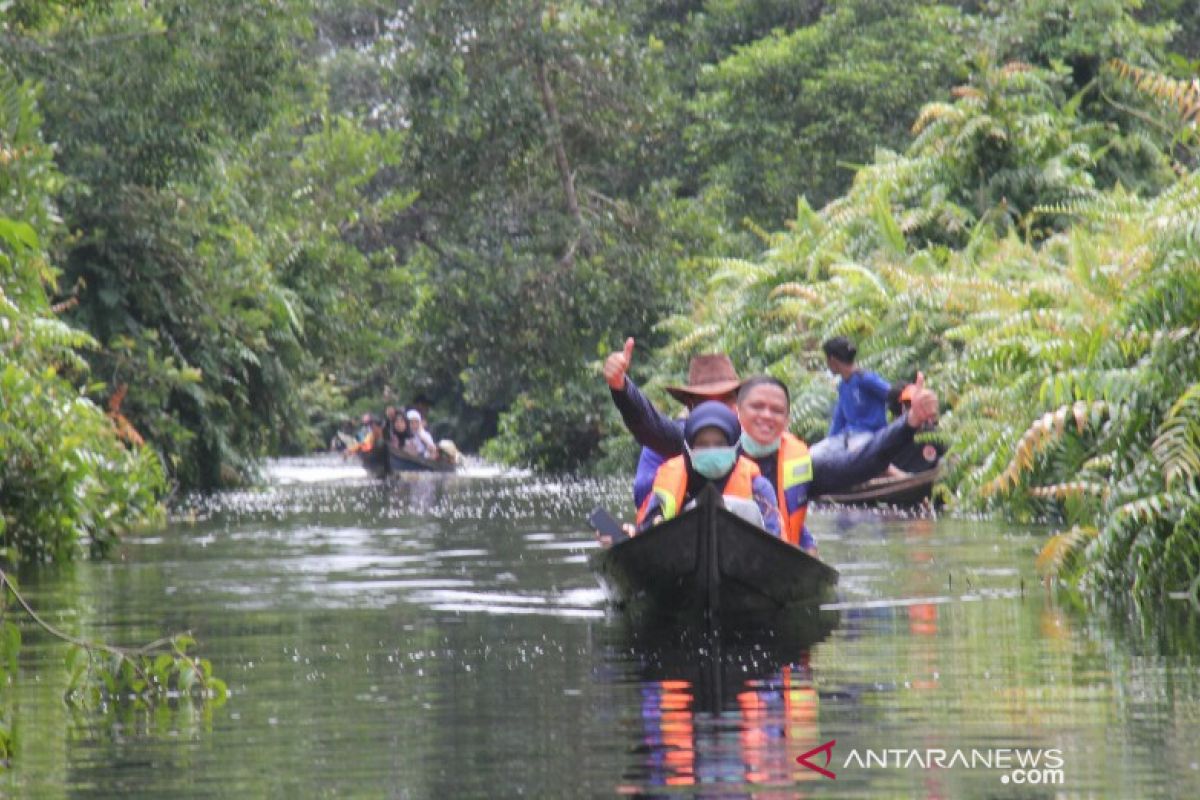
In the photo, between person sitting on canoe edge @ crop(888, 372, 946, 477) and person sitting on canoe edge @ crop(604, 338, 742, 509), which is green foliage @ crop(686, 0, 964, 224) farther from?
person sitting on canoe edge @ crop(604, 338, 742, 509)

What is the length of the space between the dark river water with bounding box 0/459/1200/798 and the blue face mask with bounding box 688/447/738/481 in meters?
0.87

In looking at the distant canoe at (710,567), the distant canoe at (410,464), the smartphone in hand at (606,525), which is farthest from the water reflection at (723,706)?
the distant canoe at (410,464)

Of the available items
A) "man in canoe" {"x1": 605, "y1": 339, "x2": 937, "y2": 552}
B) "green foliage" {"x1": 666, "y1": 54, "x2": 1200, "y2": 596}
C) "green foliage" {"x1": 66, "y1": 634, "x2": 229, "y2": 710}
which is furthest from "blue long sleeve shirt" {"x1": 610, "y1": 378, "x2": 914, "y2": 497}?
"green foliage" {"x1": 66, "y1": 634, "x2": 229, "y2": 710}

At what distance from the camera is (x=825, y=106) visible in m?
41.9

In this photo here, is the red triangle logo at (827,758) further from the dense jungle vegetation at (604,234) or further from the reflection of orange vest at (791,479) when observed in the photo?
the reflection of orange vest at (791,479)

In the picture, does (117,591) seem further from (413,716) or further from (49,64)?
(49,64)

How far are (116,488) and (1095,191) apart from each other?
12.4 meters

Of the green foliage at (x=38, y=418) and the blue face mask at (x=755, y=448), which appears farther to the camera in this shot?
the green foliage at (x=38, y=418)

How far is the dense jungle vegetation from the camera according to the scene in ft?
49.5

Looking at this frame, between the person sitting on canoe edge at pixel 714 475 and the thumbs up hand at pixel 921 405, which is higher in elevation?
the thumbs up hand at pixel 921 405

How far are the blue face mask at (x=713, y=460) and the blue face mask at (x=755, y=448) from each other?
100 centimetres

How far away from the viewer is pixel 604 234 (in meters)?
38.2

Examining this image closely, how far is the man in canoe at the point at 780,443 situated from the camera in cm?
1345

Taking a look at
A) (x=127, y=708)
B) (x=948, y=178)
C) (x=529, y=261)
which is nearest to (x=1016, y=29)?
(x=948, y=178)
